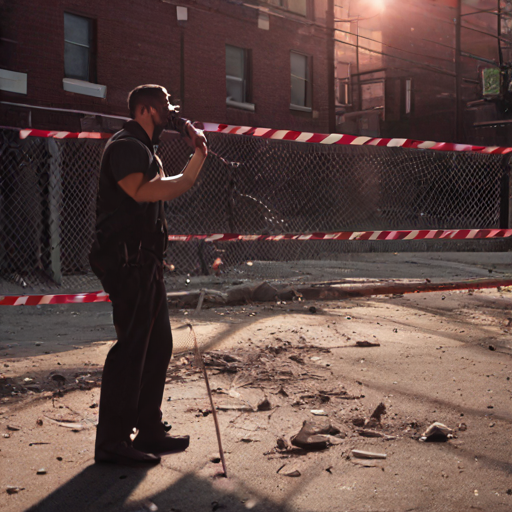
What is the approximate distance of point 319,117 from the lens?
2122 centimetres

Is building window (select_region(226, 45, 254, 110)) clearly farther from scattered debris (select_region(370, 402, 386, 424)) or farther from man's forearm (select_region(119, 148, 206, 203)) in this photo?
man's forearm (select_region(119, 148, 206, 203))

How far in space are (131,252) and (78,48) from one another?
13586 mm

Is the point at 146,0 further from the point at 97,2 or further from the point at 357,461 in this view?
the point at 357,461

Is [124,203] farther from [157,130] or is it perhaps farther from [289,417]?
[289,417]

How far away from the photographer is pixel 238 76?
19.2m

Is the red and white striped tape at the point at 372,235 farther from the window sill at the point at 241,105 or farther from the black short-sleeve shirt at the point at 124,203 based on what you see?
the window sill at the point at 241,105

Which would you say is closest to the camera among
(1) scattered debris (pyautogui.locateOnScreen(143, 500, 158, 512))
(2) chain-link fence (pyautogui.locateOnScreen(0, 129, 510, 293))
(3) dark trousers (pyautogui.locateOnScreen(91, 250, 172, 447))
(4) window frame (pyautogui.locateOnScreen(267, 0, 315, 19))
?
(1) scattered debris (pyautogui.locateOnScreen(143, 500, 158, 512))

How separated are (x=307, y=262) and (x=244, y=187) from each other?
2317 millimetres

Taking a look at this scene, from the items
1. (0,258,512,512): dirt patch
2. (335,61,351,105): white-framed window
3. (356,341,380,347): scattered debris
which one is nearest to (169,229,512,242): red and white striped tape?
(0,258,512,512): dirt patch

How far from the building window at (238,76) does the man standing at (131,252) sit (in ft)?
52.2

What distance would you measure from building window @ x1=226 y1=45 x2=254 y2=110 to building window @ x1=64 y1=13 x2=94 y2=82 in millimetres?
4708

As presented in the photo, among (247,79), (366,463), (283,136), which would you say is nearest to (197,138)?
(366,463)

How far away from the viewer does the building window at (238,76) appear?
18906 millimetres

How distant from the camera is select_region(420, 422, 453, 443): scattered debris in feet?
11.9
